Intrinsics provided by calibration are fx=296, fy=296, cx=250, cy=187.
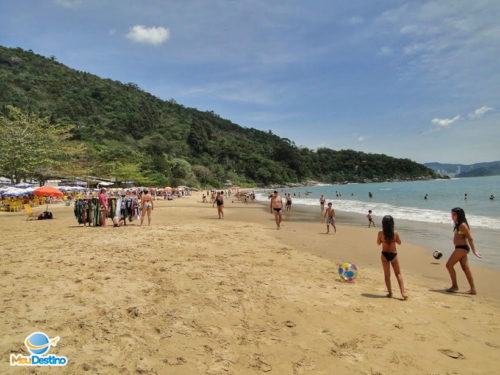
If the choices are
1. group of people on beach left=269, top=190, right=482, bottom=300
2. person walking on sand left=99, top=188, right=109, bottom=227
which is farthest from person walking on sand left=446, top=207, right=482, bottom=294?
person walking on sand left=99, top=188, right=109, bottom=227

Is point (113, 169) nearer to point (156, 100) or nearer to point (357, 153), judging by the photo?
point (156, 100)

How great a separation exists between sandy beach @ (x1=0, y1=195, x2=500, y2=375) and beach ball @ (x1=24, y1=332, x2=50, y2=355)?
72mm

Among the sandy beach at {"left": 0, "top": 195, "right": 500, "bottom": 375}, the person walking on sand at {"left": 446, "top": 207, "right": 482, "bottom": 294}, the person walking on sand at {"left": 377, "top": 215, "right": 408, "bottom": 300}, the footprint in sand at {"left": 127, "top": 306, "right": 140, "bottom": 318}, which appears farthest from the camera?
the person walking on sand at {"left": 446, "top": 207, "right": 482, "bottom": 294}

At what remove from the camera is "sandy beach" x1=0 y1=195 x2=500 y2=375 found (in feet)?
10.6

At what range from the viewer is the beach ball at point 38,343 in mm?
3170

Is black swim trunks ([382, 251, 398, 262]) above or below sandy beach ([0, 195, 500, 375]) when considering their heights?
above

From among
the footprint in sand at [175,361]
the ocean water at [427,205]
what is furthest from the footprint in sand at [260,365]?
the ocean water at [427,205]

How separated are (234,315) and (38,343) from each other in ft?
7.68

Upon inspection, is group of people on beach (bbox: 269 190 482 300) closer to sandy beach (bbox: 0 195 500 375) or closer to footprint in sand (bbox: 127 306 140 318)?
sandy beach (bbox: 0 195 500 375)

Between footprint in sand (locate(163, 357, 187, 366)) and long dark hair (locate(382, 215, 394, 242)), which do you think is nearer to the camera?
footprint in sand (locate(163, 357, 187, 366))

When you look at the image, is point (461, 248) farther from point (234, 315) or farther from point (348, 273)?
point (234, 315)

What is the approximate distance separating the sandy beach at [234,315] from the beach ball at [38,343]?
0.07 metres

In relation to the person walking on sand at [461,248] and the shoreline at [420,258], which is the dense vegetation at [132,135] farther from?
the person walking on sand at [461,248]

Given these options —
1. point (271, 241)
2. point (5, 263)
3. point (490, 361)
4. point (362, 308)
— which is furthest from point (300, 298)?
point (5, 263)
